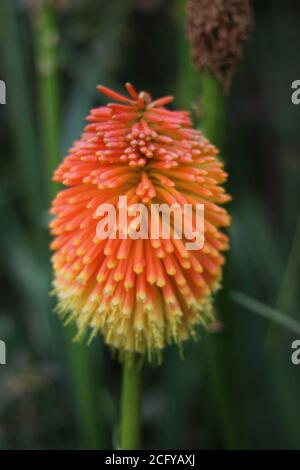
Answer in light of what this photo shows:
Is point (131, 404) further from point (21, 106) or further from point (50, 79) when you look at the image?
point (21, 106)

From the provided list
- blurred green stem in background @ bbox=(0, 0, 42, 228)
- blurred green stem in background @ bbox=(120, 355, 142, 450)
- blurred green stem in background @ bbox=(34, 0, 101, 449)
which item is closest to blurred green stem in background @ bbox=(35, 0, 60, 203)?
blurred green stem in background @ bbox=(34, 0, 101, 449)

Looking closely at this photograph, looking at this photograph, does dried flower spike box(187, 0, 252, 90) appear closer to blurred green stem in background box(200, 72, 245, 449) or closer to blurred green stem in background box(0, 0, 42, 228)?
blurred green stem in background box(200, 72, 245, 449)

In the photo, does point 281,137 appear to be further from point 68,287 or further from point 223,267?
point 68,287

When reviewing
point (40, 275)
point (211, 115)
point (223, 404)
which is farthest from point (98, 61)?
point (223, 404)

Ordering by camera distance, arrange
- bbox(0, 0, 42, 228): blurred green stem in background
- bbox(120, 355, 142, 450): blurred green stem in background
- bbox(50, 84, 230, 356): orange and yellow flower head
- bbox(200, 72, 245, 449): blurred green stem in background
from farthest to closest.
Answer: bbox(0, 0, 42, 228): blurred green stem in background < bbox(200, 72, 245, 449): blurred green stem in background < bbox(120, 355, 142, 450): blurred green stem in background < bbox(50, 84, 230, 356): orange and yellow flower head

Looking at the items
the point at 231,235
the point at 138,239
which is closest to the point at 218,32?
the point at 138,239

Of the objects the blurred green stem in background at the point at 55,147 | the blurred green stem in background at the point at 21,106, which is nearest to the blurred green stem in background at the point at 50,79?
the blurred green stem in background at the point at 55,147
